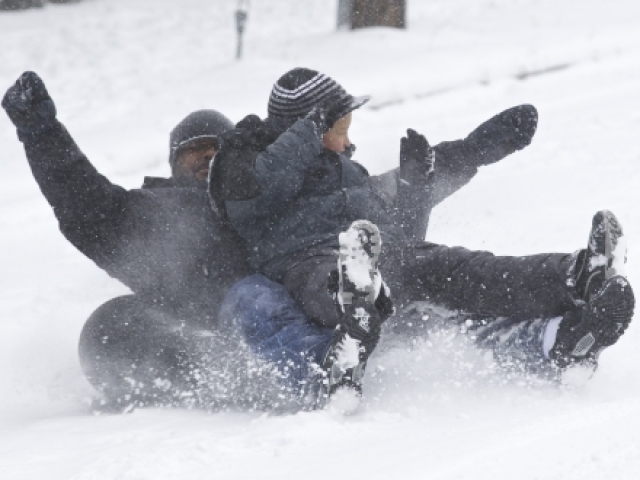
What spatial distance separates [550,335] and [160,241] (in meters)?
1.48

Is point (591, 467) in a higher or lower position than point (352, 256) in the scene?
lower

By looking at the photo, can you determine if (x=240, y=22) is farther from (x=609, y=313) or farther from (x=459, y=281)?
(x=609, y=313)

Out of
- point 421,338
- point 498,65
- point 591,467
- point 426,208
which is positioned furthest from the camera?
point 498,65

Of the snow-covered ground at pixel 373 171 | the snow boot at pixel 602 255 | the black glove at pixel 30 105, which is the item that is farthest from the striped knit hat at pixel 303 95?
the snow boot at pixel 602 255

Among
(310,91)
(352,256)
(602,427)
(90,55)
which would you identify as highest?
(310,91)

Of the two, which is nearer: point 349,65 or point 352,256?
point 352,256

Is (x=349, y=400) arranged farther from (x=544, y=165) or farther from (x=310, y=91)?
(x=544, y=165)

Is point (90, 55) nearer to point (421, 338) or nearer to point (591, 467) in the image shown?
point (421, 338)

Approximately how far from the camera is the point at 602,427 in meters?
2.57

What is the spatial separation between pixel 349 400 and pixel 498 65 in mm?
6001

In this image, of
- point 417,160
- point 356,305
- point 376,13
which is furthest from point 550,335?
point 376,13

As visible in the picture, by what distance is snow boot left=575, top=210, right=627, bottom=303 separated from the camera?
117 inches

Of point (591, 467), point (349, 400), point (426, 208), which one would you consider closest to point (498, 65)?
point (426, 208)

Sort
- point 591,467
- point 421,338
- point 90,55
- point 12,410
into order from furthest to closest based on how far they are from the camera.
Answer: point 90,55 < point 12,410 < point 421,338 < point 591,467
